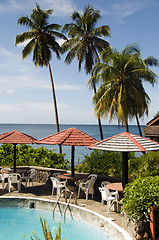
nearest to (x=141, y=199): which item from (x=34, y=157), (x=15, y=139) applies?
(x=15, y=139)

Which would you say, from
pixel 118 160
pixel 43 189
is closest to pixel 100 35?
pixel 118 160

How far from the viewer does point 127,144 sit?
8.36 m

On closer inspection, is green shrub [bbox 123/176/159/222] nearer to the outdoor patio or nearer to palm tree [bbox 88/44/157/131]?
the outdoor patio

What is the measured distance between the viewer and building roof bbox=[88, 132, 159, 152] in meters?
8.10

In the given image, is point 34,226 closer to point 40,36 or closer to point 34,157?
point 34,157

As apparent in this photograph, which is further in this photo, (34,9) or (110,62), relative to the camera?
(34,9)

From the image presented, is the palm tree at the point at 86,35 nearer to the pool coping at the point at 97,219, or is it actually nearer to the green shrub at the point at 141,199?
the pool coping at the point at 97,219

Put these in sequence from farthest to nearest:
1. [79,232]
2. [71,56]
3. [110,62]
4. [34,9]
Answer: [71,56]
[34,9]
[110,62]
[79,232]

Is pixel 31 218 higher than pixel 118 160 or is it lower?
lower

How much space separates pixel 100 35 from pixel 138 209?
22.6 meters

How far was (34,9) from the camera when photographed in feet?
80.5

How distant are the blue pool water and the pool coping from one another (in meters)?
0.18

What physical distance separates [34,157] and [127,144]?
28.8 feet

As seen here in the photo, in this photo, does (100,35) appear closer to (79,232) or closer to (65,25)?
(65,25)
